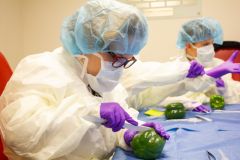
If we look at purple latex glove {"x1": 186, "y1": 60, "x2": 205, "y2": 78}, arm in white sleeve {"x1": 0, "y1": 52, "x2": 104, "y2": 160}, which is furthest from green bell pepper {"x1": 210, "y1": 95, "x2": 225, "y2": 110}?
arm in white sleeve {"x1": 0, "y1": 52, "x2": 104, "y2": 160}

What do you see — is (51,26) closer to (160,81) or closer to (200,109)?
(160,81)

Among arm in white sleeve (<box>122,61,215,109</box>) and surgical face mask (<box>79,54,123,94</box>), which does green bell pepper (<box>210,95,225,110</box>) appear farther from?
surgical face mask (<box>79,54,123,94</box>)

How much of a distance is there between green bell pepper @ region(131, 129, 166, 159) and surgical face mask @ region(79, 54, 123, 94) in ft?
0.78

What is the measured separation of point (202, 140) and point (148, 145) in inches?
11.6

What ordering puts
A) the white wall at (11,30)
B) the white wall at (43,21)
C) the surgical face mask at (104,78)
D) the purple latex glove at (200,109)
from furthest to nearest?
1. the white wall at (43,21)
2. the white wall at (11,30)
3. the purple latex glove at (200,109)
4. the surgical face mask at (104,78)

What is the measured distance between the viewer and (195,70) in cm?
155

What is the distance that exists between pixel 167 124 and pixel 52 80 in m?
0.65

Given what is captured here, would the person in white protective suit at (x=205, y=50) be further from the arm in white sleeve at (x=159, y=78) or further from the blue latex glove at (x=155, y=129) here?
the blue latex glove at (x=155, y=129)

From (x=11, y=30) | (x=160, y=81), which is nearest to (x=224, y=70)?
(x=160, y=81)

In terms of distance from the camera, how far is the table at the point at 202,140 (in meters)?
0.92

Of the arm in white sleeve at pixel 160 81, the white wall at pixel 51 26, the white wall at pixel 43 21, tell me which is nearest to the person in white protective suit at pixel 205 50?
the arm in white sleeve at pixel 160 81

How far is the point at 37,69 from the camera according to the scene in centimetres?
89

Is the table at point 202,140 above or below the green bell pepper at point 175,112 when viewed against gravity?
above

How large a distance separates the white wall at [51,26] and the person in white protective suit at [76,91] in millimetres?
1778
